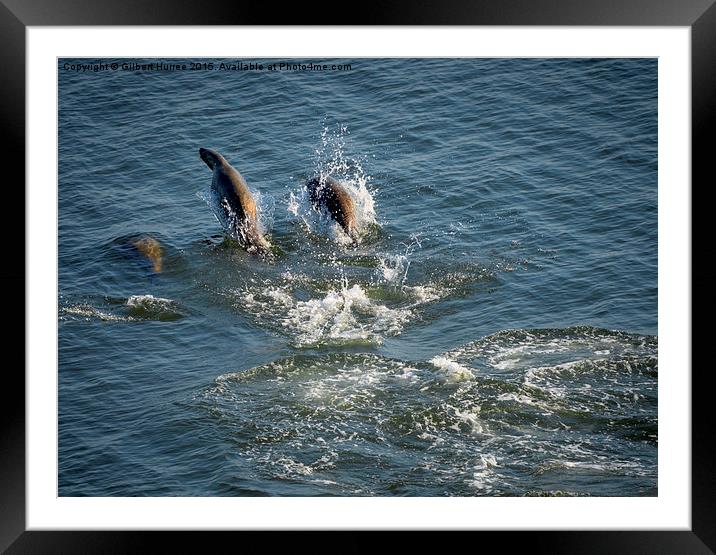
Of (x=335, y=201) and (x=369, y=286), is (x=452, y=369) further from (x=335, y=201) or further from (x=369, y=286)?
(x=335, y=201)

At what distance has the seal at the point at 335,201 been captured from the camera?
14.4 meters

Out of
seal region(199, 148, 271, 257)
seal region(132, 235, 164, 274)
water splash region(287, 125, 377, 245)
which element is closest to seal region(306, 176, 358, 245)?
water splash region(287, 125, 377, 245)

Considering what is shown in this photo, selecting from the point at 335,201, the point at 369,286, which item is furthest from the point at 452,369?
the point at 335,201

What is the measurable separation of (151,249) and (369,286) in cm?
317

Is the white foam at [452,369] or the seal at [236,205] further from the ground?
the seal at [236,205]

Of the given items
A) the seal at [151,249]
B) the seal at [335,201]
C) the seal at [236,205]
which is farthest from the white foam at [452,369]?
the seal at [151,249]

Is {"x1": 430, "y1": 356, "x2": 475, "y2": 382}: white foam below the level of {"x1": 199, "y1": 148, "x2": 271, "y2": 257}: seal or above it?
below

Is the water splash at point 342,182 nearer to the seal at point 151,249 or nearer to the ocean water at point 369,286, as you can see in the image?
the ocean water at point 369,286

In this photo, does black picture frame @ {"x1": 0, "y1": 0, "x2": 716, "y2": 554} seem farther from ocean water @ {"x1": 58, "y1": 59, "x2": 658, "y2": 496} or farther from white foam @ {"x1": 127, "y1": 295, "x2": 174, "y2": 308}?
white foam @ {"x1": 127, "y1": 295, "x2": 174, "y2": 308}

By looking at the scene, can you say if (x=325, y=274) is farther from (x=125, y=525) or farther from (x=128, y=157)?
(x=125, y=525)

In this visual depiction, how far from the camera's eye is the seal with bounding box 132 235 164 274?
13.8 meters

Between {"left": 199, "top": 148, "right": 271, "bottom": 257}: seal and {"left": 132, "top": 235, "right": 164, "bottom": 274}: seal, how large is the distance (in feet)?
3.35
